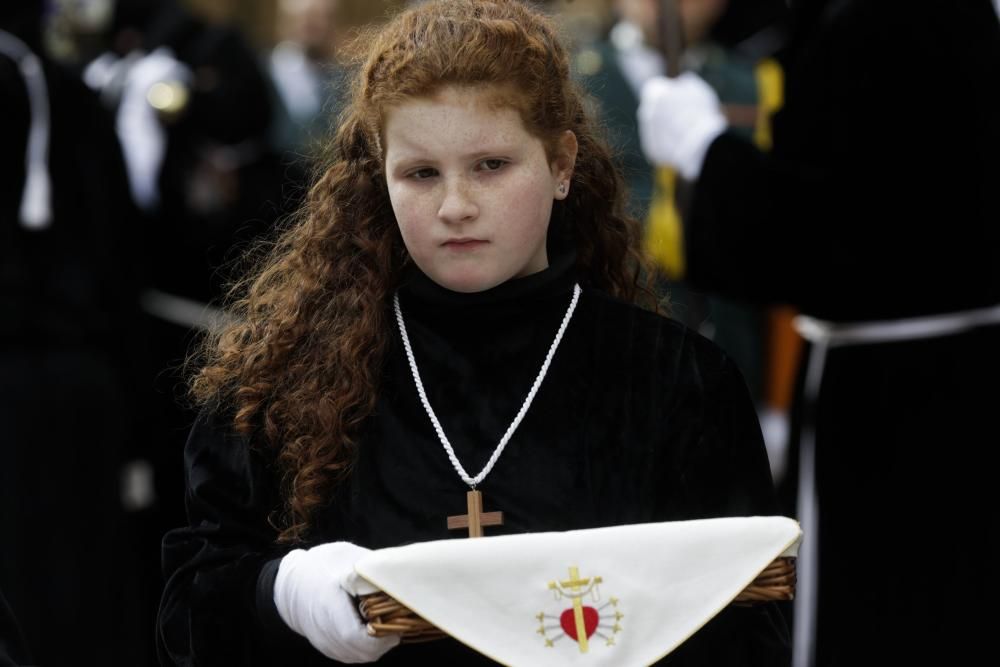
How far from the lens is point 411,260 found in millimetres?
3189

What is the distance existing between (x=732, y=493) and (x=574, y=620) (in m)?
0.38

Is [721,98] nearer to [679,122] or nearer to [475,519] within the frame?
[679,122]

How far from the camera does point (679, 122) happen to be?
16.3ft

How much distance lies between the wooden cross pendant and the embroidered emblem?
7.9 inches

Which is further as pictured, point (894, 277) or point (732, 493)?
point (894, 277)

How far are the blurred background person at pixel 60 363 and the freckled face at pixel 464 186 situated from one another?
343cm

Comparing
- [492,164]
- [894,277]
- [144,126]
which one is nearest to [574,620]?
[492,164]

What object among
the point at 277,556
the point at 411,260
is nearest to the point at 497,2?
the point at 411,260

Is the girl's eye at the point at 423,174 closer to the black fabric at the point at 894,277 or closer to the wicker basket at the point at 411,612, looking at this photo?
the wicker basket at the point at 411,612

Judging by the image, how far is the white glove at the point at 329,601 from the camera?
8.80 feet

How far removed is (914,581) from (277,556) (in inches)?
79.0

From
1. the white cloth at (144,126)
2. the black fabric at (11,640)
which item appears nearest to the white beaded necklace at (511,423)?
the black fabric at (11,640)

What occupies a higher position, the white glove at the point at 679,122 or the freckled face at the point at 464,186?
the white glove at the point at 679,122

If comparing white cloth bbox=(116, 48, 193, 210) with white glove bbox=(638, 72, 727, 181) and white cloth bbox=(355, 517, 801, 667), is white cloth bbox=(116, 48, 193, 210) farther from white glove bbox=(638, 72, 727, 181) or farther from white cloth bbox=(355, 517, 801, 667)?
white cloth bbox=(355, 517, 801, 667)
